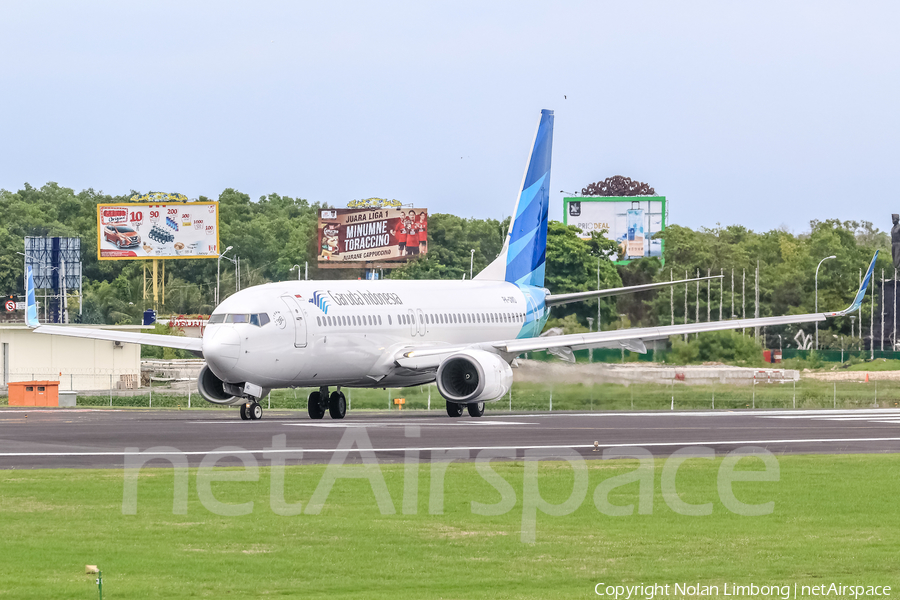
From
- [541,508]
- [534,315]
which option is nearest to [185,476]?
[541,508]

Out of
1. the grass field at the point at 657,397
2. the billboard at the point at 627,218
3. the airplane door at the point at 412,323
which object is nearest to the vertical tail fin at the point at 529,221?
the grass field at the point at 657,397

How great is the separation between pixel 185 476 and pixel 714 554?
866 centimetres

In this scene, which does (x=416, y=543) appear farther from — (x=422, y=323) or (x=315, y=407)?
(x=422, y=323)

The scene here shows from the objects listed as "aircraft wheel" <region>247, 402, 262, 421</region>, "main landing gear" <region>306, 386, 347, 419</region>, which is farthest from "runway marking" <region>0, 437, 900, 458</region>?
"main landing gear" <region>306, 386, 347, 419</region>

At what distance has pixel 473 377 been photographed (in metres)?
36.3

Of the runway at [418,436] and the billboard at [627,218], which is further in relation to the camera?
the billboard at [627,218]

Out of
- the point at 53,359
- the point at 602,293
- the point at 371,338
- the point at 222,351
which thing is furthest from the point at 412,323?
the point at 53,359

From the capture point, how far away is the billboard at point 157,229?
112 meters

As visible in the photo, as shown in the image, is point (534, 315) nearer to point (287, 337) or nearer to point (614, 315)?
point (287, 337)

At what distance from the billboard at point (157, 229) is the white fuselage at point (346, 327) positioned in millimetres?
72755

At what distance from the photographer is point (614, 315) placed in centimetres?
9138

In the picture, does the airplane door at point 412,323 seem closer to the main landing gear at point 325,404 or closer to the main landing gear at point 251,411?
the main landing gear at point 325,404

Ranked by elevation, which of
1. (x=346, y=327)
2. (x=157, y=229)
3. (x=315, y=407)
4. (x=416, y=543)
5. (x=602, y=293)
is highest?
(x=157, y=229)

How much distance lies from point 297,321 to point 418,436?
7.54m
